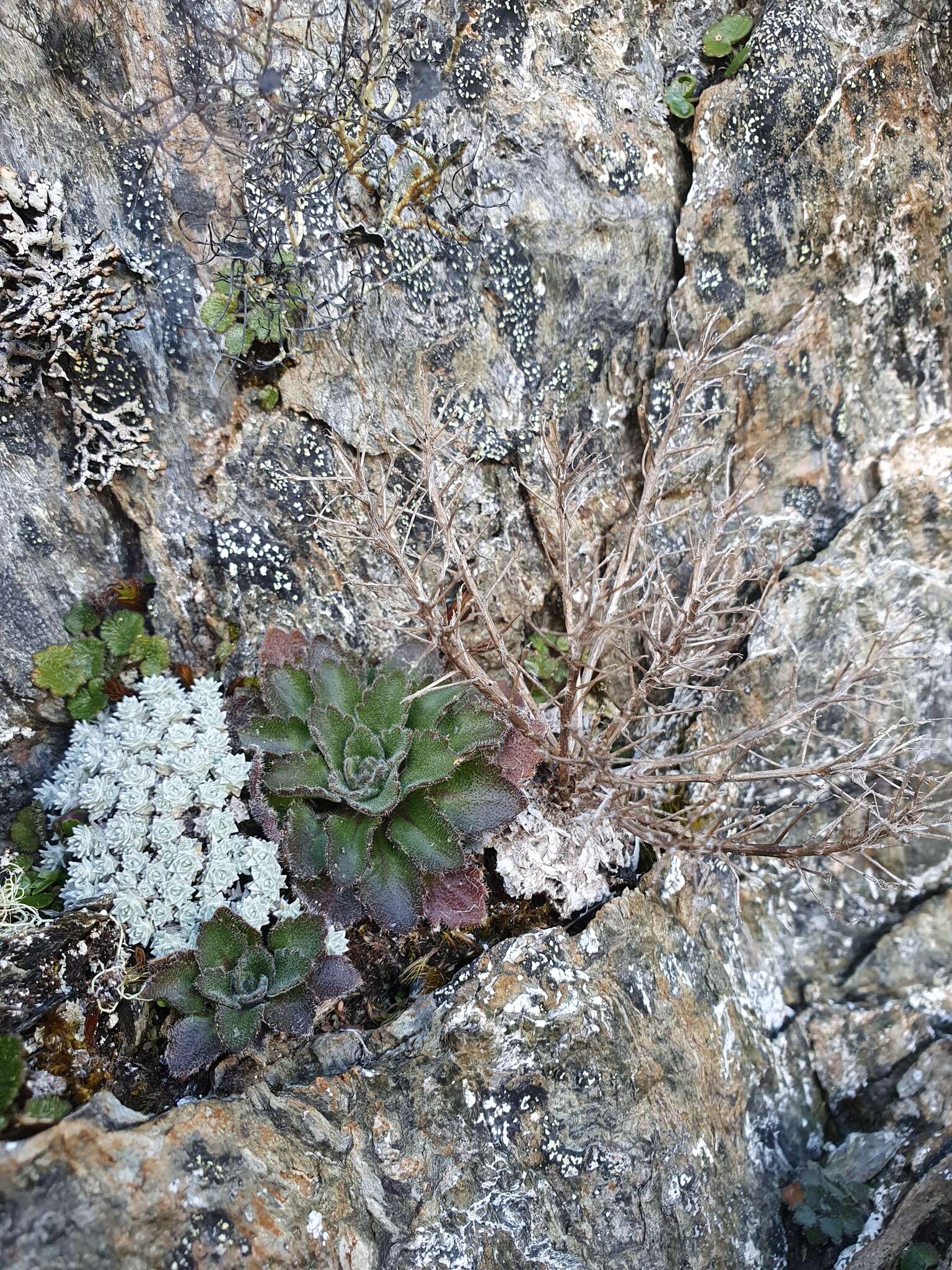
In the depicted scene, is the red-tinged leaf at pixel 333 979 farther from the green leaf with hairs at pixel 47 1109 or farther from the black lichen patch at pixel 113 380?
the black lichen patch at pixel 113 380

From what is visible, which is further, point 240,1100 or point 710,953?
point 710,953

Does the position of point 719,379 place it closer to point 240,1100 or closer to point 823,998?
point 823,998

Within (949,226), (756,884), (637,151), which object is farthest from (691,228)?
(756,884)

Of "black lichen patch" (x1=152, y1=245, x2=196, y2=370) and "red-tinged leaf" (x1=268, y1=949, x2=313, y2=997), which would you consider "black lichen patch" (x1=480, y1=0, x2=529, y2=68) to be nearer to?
"black lichen patch" (x1=152, y1=245, x2=196, y2=370)

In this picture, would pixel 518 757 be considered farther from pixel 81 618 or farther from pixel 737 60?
pixel 737 60

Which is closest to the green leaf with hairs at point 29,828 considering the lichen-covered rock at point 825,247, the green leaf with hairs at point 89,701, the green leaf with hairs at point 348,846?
the green leaf with hairs at point 89,701

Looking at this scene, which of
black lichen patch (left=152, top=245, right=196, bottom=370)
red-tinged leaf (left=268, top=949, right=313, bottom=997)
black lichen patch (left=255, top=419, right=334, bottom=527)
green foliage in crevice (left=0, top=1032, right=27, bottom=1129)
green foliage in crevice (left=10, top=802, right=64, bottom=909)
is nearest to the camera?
green foliage in crevice (left=0, top=1032, right=27, bottom=1129)

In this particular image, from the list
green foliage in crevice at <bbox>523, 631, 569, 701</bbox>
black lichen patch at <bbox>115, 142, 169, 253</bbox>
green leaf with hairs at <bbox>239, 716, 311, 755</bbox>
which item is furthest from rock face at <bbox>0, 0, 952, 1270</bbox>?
green leaf with hairs at <bbox>239, 716, 311, 755</bbox>
